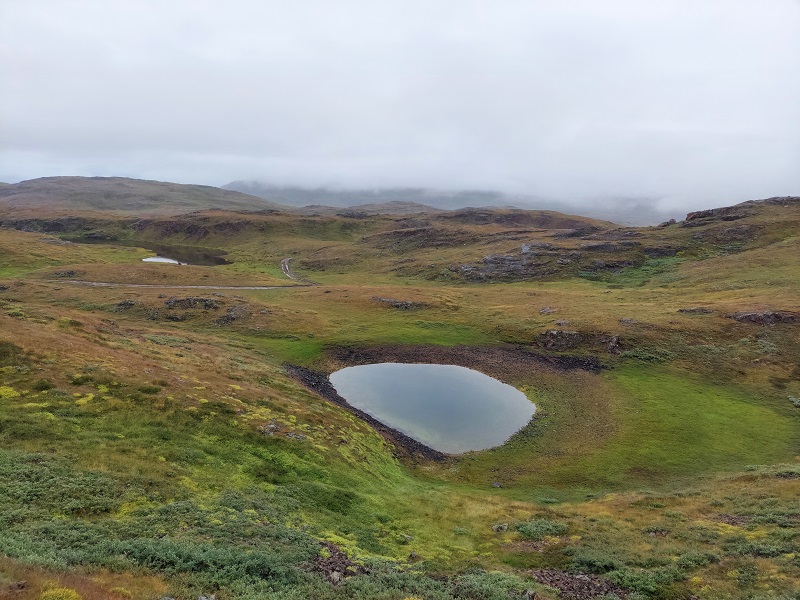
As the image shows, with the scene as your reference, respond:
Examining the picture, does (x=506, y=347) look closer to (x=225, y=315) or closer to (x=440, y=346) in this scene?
(x=440, y=346)

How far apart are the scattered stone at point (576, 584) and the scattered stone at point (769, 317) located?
224 feet

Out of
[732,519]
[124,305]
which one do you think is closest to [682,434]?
[732,519]

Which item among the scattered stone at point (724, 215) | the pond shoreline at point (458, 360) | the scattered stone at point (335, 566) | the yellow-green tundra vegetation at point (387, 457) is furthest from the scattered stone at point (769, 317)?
the scattered stone at point (724, 215)

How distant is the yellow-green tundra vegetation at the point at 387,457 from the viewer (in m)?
19.3

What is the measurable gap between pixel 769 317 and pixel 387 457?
224 ft

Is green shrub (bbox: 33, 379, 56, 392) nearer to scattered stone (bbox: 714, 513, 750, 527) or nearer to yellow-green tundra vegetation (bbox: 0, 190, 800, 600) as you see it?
yellow-green tundra vegetation (bbox: 0, 190, 800, 600)

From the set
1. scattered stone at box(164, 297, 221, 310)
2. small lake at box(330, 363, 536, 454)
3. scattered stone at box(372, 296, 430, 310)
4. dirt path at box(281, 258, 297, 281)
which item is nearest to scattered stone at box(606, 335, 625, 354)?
small lake at box(330, 363, 536, 454)

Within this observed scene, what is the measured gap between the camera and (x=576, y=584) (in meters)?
22.2

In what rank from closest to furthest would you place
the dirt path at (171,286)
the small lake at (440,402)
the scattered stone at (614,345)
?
1. the small lake at (440,402)
2. the scattered stone at (614,345)
3. the dirt path at (171,286)

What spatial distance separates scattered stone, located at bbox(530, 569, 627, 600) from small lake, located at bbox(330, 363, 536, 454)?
22.4 metres

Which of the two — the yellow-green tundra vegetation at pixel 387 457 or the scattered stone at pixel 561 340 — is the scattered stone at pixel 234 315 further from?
the scattered stone at pixel 561 340

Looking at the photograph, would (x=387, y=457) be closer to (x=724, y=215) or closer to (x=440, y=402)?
(x=440, y=402)

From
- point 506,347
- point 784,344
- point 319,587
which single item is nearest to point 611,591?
point 319,587

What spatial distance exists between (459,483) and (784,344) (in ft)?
192
